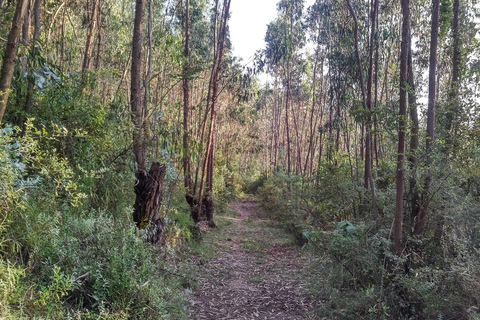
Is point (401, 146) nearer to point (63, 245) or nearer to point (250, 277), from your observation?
point (250, 277)

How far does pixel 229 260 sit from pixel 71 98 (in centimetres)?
514

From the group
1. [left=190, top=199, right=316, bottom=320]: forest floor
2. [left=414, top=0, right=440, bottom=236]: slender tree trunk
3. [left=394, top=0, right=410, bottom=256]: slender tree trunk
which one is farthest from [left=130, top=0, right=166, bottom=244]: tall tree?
[left=414, top=0, right=440, bottom=236]: slender tree trunk

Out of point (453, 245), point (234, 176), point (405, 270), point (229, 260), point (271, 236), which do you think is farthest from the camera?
point (234, 176)

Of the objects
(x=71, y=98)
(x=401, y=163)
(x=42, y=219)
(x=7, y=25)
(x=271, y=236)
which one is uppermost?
(x=7, y=25)

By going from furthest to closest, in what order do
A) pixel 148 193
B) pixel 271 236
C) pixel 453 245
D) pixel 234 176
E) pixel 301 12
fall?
pixel 234 176
pixel 301 12
pixel 271 236
pixel 148 193
pixel 453 245

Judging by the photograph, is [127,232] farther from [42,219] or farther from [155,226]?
[155,226]

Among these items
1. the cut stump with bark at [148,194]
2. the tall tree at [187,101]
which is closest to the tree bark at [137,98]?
the cut stump with bark at [148,194]

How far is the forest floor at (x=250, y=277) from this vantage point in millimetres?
5387

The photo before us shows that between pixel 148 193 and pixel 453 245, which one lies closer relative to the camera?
pixel 453 245

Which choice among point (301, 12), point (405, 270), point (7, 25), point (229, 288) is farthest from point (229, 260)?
point (301, 12)

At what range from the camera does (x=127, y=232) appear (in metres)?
4.01

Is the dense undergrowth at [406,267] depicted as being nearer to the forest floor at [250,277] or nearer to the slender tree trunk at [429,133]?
the slender tree trunk at [429,133]

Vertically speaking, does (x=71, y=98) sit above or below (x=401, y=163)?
above

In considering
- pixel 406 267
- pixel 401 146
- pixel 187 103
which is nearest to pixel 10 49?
pixel 401 146
